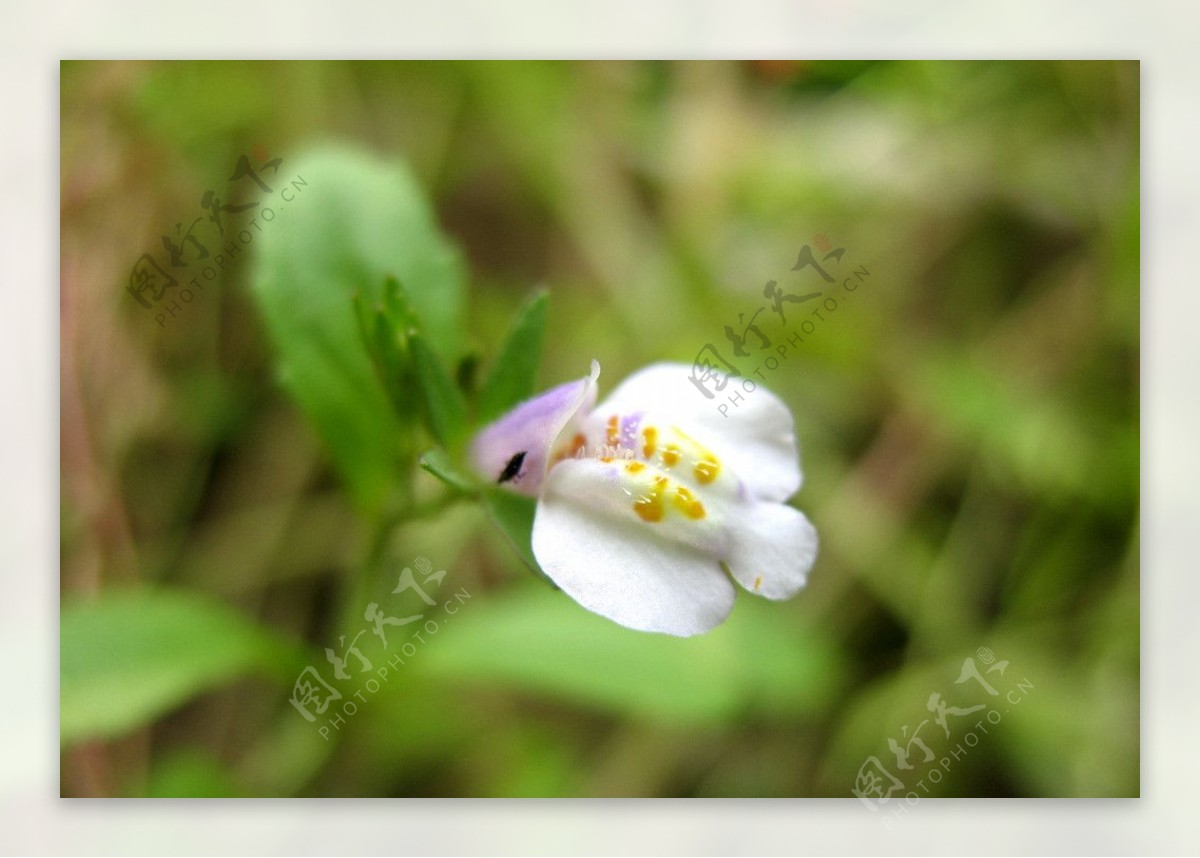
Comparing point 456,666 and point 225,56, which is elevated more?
point 225,56

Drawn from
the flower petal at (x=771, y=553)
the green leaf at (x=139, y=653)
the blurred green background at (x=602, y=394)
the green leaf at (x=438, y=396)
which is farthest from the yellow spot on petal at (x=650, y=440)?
the green leaf at (x=139, y=653)

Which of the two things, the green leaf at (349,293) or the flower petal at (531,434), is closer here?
the flower petal at (531,434)

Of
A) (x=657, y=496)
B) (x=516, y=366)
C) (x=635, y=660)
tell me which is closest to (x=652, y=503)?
(x=657, y=496)

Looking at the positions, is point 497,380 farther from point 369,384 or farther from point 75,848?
point 75,848

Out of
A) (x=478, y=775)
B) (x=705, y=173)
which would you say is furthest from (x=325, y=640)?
(x=705, y=173)

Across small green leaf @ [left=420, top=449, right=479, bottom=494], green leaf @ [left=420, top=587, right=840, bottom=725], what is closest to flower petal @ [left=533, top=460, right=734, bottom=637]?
small green leaf @ [left=420, top=449, right=479, bottom=494]

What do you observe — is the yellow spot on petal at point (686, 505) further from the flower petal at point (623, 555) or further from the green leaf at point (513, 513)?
the green leaf at point (513, 513)

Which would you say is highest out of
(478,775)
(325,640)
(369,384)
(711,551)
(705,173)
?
(705,173)
